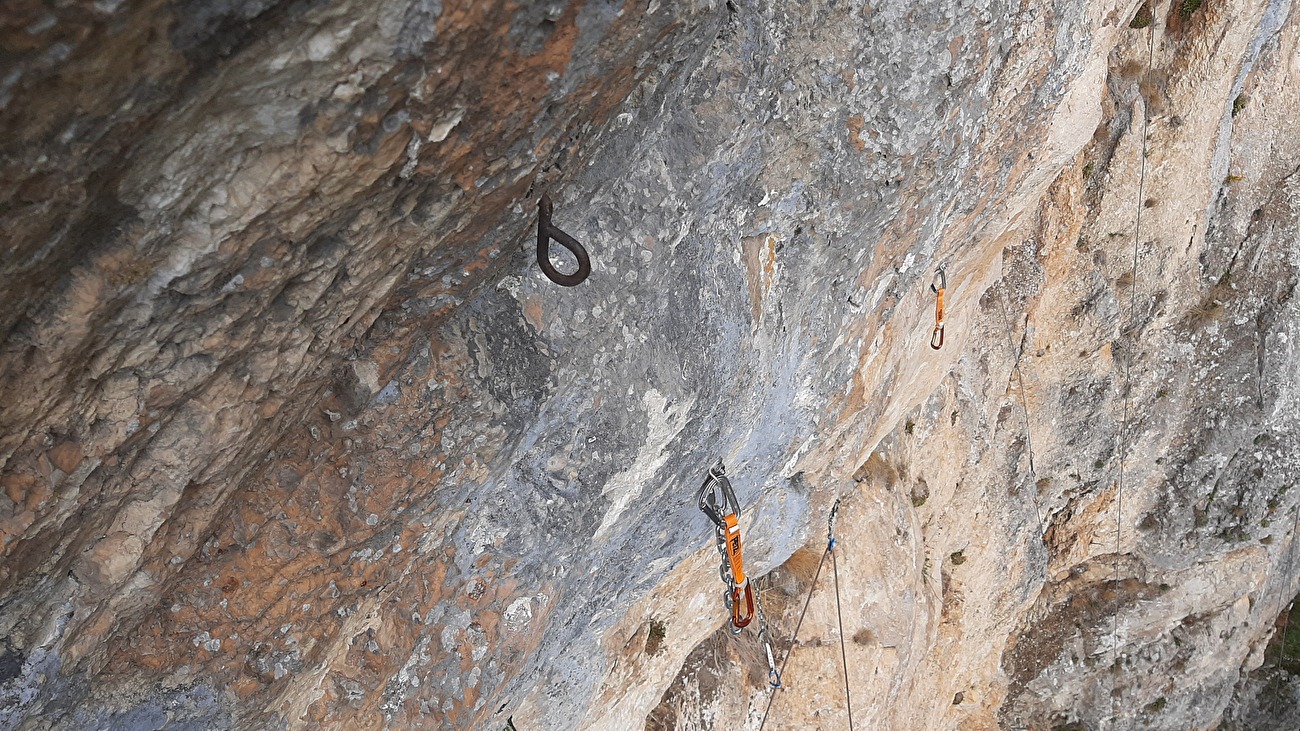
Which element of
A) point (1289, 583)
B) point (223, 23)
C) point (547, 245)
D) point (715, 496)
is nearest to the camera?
point (223, 23)

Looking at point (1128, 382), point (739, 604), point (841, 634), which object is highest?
point (739, 604)

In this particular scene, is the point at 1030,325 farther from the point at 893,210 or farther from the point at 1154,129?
the point at 893,210

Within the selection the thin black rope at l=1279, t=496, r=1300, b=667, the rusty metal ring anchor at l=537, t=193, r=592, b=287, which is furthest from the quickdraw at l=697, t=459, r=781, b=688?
the thin black rope at l=1279, t=496, r=1300, b=667

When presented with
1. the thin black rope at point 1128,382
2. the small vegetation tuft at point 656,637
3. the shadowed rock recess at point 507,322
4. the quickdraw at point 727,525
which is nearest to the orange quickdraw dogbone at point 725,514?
the quickdraw at point 727,525

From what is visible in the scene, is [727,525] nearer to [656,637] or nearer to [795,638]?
[656,637]

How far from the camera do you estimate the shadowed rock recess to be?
1868mm

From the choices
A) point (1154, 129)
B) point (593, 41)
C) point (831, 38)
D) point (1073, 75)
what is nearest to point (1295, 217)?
point (1154, 129)

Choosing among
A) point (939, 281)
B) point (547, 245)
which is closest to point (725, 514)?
point (547, 245)

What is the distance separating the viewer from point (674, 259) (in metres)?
3.58

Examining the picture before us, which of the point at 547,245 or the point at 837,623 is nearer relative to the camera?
the point at 547,245

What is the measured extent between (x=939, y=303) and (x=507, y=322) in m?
4.00

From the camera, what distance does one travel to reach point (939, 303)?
6012 millimetres

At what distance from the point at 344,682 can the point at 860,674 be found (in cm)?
580

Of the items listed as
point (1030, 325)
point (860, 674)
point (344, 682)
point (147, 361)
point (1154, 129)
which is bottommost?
point (860, 674)
